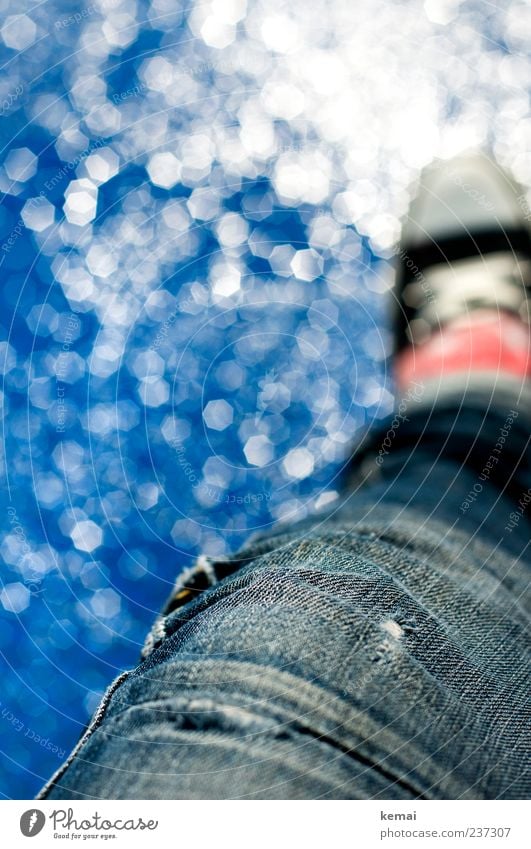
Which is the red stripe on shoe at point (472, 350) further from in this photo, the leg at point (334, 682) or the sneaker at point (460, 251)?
the leg at point (334, 682)

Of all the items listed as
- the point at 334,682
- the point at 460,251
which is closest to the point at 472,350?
the point at 460,251

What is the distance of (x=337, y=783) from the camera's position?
31 cm

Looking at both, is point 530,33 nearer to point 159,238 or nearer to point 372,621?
point 159,238

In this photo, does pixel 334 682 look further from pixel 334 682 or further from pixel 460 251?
pixel 460 251

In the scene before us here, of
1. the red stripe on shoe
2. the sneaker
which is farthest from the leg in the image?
the sneaker

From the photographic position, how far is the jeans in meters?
0.31

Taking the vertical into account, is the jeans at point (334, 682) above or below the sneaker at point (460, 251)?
A: below

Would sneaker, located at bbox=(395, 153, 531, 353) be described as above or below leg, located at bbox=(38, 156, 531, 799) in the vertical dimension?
above

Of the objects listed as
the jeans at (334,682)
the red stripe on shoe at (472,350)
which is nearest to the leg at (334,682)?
the jeans at (334,682)

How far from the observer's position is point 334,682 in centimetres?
33

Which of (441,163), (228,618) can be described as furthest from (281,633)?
(441,163)

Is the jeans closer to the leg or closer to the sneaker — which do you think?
the leg

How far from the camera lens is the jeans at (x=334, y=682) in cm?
31
